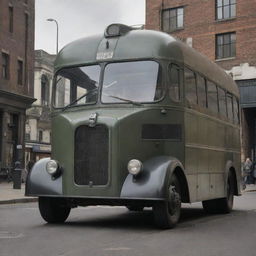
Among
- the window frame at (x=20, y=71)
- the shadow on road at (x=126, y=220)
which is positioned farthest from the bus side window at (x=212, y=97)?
the window frame at (x=20, y=71)

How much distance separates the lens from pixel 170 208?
10.2 metres

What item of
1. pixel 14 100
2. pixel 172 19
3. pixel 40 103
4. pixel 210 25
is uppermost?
pixel 172 19

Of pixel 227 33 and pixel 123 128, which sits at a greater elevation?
pixel 227 33

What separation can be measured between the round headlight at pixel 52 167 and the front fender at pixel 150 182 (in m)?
1.30

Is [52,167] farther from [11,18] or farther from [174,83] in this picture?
[11,18]

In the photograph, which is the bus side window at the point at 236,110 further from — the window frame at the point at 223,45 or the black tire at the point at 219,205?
the window frame at the point at 223,45

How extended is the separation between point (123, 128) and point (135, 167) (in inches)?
28.9

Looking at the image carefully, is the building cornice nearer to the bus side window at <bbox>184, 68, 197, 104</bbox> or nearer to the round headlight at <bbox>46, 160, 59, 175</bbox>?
the bus side window at <bbox>184, 68, 197, 104</bbox>

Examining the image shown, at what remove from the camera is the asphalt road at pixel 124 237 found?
25.5 feet

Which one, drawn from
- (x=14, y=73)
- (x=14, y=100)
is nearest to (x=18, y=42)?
(x=14, y=73)

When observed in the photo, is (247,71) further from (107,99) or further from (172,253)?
(172,253)

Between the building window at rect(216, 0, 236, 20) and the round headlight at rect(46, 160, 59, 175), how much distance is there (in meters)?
30.7

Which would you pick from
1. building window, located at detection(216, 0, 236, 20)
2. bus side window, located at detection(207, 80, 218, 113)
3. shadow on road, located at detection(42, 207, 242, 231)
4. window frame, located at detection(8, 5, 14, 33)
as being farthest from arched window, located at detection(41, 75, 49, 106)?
bus side window, located at detection(207, 80, 218, 113)

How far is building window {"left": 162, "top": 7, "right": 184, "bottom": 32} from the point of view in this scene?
41.4 m
